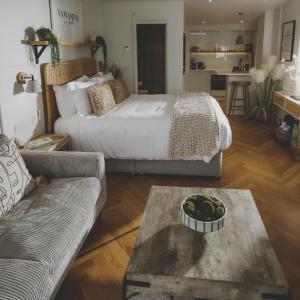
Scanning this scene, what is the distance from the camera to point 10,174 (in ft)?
6.81

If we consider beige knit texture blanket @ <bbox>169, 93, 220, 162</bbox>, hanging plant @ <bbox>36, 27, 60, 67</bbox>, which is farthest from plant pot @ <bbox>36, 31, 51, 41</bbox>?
beige knit texture blanket @ <bbox>169, 93, 220, 162</bbox>

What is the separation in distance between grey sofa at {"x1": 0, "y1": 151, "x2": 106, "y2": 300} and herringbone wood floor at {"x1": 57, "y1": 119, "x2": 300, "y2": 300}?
0.80 feet

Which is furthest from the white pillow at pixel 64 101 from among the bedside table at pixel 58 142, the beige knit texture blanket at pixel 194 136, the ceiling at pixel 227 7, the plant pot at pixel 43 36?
the ceiling at pixel 227 7

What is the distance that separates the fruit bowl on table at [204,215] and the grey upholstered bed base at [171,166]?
1717mm

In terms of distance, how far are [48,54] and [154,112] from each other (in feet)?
4.49

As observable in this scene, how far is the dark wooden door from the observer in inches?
318

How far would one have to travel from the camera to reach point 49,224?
1820mm

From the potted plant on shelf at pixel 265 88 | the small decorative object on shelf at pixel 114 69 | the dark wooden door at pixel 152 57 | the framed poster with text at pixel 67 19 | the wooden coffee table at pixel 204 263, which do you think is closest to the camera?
the wooden coffee table at pixel 204 263

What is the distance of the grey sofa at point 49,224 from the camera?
1.43m

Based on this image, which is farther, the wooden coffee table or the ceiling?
the ceiling

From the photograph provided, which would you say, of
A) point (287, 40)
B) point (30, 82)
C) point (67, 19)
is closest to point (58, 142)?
point (30, 82)

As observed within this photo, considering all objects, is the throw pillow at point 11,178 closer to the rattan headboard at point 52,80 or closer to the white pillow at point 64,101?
the rattan headboard at point 52,80

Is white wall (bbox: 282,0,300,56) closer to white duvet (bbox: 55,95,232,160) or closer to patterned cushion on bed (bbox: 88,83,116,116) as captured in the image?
white duvet (bbox: 55,95,232,160)

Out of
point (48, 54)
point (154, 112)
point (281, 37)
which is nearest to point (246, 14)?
point (281, 37)
